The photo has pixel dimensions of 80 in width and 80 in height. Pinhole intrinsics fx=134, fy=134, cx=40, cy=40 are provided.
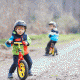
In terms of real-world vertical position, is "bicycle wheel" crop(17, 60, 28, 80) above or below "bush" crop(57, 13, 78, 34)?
below

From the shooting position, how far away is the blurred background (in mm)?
9176

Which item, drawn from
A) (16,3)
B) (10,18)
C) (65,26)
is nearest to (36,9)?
(16,3)

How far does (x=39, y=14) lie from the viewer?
1222cm

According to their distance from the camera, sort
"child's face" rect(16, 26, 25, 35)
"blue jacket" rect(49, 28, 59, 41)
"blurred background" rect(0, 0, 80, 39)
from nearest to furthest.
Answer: "child's face" rect(16, 26, 25, 35)
"blue jacket" rect(49, 28, 59, 41)
"blurred background" rect(0, 0, 80, 39)

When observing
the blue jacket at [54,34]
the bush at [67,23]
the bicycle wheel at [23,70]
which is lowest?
the bicycle wheel at [23,70]

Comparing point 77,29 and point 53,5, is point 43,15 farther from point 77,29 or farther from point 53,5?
point 77,29

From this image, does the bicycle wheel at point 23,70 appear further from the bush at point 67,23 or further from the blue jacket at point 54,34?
the bush at point 67,23

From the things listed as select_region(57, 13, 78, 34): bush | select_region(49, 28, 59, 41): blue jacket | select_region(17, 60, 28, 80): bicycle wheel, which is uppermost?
select_region(57, 13, 78, 34): bush

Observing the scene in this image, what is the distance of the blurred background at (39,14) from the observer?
918 cm

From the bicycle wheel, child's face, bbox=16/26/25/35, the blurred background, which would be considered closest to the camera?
the bicycle wheel

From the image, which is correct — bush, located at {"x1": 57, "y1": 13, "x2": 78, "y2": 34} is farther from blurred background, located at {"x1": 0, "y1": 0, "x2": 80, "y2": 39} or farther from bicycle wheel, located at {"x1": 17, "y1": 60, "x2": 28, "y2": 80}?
bicycle wheel, located at {"x1": 17, "y1": 60, "x2": 28, "y2": 80}

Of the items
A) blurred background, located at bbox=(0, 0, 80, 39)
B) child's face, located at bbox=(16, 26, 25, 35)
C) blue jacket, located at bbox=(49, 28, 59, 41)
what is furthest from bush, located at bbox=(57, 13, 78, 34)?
child's face, located at bbox=(16, 26, 25, 35)

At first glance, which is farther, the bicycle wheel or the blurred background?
the blurred background

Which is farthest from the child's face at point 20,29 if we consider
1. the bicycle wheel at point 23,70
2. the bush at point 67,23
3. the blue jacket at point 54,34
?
the bush at point 67,23
